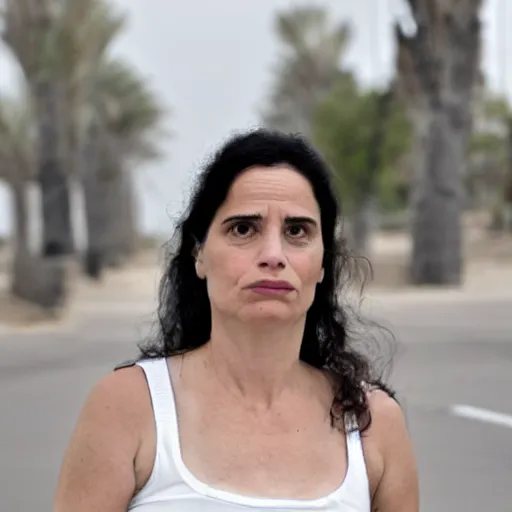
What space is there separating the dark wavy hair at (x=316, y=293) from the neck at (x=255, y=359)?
131 mm

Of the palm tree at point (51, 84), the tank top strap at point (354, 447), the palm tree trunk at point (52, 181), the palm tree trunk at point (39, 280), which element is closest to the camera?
the tank top strap at point (354, 447)

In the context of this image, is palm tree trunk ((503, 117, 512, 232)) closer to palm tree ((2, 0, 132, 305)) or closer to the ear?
palm tree ((2, 0, 132, 305))

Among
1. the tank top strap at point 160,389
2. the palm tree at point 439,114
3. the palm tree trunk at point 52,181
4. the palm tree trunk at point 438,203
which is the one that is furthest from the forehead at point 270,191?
the palm tree trunk at point 52,181

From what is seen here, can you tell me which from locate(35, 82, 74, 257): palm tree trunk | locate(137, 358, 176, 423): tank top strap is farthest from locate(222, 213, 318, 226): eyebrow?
locate(35, 82, 74, 257): palm tree trunk

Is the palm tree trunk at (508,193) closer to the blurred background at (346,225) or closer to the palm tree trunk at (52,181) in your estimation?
the blurred background at (346,225)

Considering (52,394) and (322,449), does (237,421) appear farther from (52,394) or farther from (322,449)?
(52,394)

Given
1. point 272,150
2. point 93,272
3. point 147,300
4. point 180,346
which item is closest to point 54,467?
point 180,346

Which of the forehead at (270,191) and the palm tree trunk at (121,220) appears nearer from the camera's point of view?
the forehead at (270,191)

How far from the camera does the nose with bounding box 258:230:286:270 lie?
76.9 inches

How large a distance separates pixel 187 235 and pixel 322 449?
0.52 meters

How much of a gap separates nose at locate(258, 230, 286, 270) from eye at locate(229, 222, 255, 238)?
0.05 meters

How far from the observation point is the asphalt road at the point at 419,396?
540 centimetres

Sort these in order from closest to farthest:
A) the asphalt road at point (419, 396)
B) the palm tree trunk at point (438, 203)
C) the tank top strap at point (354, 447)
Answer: the tank top strap at point (354, 447) < the asphalt road at point (419, 396) < the palm tree trunk at point (438, 203)

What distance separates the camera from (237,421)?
79.0 inches
